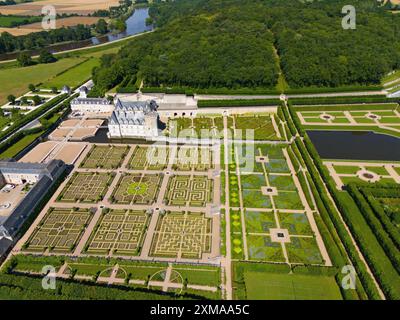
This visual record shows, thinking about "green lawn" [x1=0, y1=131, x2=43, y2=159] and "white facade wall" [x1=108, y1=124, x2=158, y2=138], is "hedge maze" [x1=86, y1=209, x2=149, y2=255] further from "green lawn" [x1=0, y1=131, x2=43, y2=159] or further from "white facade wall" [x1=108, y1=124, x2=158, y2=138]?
"green lawn" [x1=0, y1=131, x2=43, y2=159]

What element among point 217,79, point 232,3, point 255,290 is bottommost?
point 255,290

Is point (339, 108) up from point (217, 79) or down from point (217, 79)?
down

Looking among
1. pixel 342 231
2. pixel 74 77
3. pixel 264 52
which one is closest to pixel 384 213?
pixel 342 231

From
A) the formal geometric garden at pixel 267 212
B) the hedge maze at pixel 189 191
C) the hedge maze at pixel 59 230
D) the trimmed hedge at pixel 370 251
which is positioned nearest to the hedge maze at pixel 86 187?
the hedge maze at pixel 59 230

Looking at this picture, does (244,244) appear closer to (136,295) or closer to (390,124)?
(136,295)

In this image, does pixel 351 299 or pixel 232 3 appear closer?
pixel 351 299

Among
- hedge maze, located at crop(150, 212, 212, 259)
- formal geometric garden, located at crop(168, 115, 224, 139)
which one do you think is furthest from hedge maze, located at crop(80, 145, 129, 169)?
hedge maze, located at crop(150, 212, 212, 259)

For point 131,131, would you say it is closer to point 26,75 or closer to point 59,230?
point 59,230
